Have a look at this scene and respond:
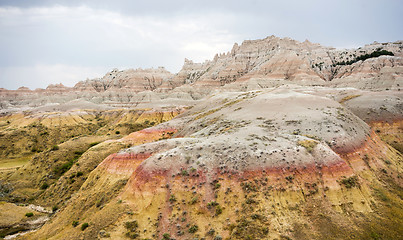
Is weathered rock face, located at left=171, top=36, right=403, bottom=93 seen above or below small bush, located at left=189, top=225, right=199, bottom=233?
above

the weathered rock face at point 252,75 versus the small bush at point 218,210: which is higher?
the weathered rock face at point 252,75

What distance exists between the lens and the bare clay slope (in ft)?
43.7

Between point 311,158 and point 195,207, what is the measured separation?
9884 millimetres

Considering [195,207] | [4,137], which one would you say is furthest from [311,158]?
[4,137]

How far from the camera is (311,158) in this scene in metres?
16.6

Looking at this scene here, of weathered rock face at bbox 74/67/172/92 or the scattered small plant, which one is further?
weathered rock face at bbox 74/67/172/92

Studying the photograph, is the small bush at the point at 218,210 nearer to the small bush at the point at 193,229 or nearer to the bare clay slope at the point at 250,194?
the bare clay slope at the point at 250,194

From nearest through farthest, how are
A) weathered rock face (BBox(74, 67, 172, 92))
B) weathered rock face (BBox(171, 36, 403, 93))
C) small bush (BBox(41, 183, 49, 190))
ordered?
small bush (BBox(41, 183, 49, 190))
weathered rock face (BBox(171, 36, 403, 93))
weathered rock face (BBox(74, 67, 172, 92))

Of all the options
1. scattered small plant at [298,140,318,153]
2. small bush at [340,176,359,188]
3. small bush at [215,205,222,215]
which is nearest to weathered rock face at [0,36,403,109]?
scattered small plant at [298,140,318,153]

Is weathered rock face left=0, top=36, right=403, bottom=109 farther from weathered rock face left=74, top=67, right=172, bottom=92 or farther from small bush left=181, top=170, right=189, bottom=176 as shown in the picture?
small bush left=181, top=170, right=189, bottom=176

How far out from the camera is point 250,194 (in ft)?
47.5

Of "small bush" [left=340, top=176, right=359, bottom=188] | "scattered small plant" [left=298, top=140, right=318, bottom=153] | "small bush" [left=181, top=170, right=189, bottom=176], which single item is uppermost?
"scattered small plant" [left=298, top=140, right=318, bottom=153]

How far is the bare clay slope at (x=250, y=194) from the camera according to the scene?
13.3 m

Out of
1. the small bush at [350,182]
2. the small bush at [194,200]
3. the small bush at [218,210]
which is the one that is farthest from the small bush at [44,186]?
the small bush at [350,182]
